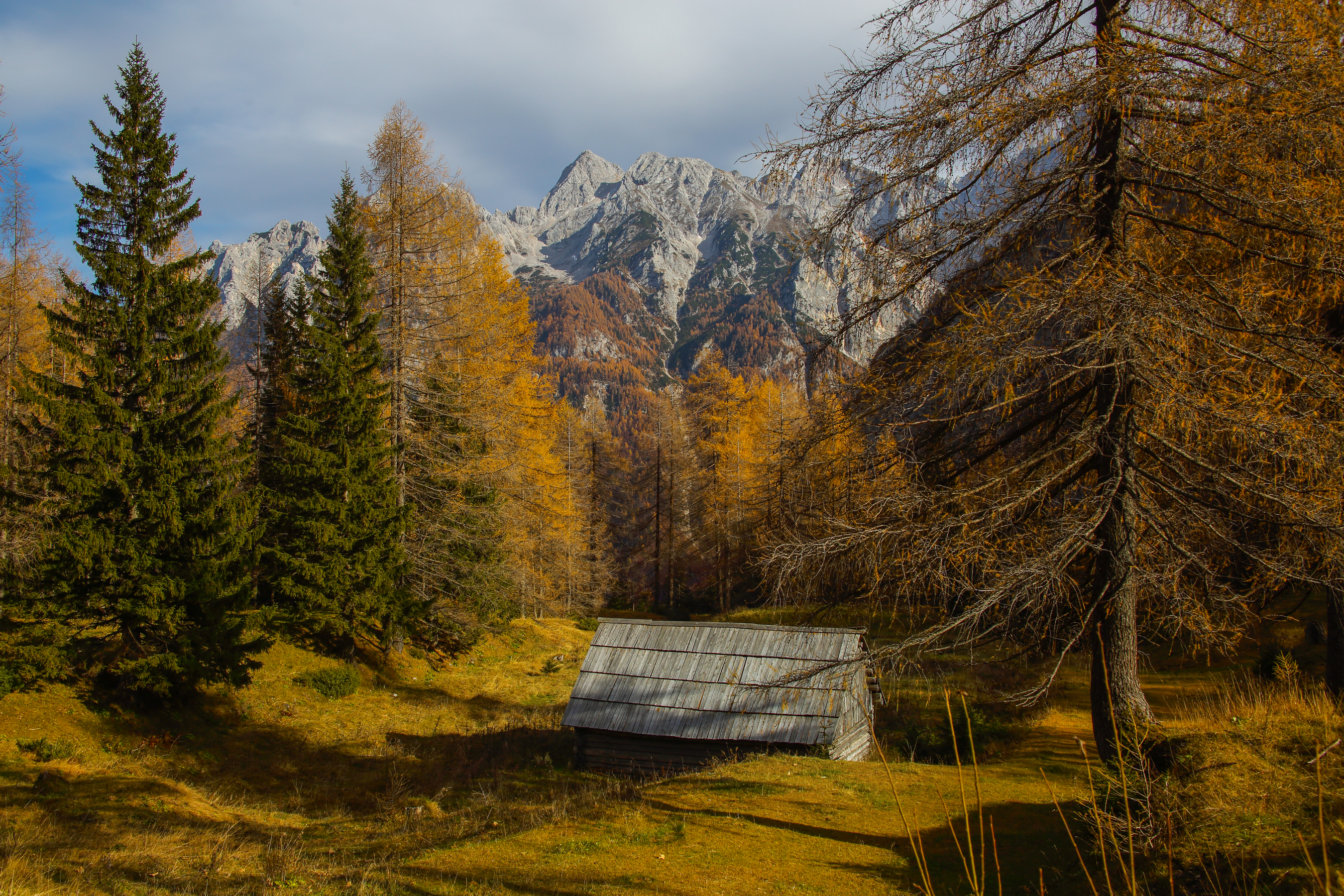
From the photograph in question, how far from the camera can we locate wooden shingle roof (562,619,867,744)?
1243 centimetres

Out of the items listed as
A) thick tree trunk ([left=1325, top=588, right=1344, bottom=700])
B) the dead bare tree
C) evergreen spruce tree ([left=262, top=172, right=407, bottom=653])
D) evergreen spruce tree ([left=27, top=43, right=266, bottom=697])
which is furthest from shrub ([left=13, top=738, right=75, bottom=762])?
thick tree trunk ([left=1325, top=588, right=1344, bottom=700])

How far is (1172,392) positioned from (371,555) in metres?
18.2

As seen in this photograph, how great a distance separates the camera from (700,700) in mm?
13367

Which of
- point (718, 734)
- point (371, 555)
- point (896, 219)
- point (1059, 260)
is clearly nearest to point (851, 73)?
point (896, 219)

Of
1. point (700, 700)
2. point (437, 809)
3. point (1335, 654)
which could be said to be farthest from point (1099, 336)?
point (437, 809)

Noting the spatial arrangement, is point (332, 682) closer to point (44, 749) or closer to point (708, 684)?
point (44, 749)

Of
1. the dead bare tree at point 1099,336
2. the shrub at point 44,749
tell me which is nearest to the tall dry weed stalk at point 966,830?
the dead bare tree at point 1099,336

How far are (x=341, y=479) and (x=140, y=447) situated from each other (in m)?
4.59

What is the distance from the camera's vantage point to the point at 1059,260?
5.61 meters

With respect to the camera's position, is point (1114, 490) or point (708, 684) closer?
point (1114, 490)

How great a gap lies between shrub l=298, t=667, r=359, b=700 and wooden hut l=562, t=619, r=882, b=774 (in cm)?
771

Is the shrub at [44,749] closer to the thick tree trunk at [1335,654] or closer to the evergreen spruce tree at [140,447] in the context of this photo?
the evergreen spruce tree at [140,447]

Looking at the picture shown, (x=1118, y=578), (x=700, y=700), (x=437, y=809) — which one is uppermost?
(x=1118, y=578)

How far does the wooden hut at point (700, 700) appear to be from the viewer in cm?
1245
